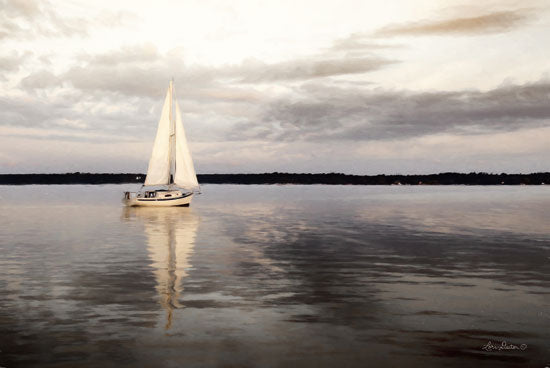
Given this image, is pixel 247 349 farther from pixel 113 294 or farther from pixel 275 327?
pixel 113 294

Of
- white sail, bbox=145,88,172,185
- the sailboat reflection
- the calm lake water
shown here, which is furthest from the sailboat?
→ the calm lake water

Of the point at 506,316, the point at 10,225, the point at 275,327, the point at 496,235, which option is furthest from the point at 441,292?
the point at 10,225

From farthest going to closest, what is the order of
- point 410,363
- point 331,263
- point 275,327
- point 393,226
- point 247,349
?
1. point 393,226
2. point 331,263
3. point 275,327
4. point 247,349
5. point 410,363

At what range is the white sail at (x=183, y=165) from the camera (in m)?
86.1

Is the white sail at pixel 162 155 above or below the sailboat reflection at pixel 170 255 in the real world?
above

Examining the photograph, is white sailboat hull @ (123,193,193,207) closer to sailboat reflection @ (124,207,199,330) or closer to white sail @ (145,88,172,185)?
Result: white sail @ (145,88,172,185)

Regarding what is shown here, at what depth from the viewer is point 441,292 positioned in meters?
22.5

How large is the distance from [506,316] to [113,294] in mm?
14106

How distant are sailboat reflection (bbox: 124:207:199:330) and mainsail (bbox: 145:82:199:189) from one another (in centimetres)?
2536

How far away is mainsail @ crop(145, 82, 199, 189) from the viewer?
86188 millimetres
